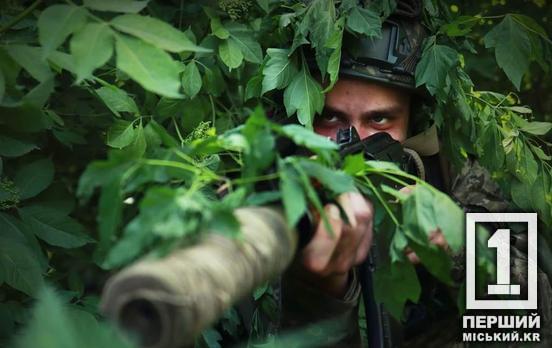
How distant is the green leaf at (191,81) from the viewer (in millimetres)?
1599

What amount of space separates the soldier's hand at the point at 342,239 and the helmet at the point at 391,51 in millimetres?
588

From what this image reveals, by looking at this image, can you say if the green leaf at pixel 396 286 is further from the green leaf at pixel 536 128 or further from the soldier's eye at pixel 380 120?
the green leaf at pixel 536 128

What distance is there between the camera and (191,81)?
160 centimetres

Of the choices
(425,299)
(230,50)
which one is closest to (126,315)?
(230,50)

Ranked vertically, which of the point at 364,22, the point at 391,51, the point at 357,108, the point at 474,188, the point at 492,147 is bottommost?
the point at 474,188

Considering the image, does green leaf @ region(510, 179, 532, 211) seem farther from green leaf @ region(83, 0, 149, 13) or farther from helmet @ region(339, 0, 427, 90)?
green leaf @ region(83, 0, 149, 13)

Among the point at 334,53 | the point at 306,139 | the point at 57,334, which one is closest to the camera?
the point at 57,334

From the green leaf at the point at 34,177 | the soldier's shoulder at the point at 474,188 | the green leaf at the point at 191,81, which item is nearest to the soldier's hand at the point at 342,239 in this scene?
the green leaf at the point at 191,81

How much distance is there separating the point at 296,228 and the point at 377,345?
670 mm

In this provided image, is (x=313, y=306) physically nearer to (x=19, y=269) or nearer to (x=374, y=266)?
(x=374, y=266)

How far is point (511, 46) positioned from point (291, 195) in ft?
3.01

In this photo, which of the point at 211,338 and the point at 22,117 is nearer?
the point at 22,117

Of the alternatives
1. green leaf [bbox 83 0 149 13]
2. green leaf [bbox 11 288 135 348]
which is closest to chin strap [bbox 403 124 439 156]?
green leaf [bbox 83 0 149 13]

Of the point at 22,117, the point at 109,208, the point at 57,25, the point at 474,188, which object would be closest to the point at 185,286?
the point at 109,208
